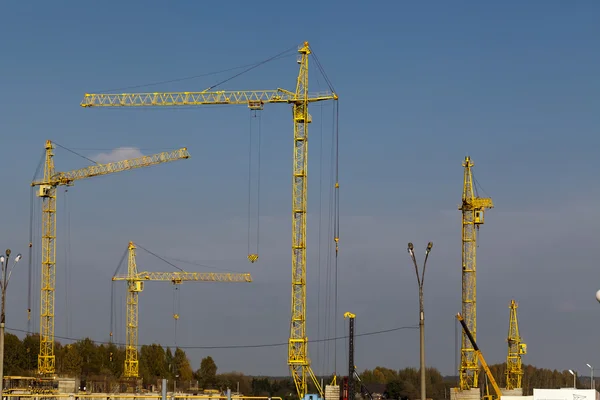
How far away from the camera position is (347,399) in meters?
134

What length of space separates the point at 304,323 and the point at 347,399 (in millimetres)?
16172

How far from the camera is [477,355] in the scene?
163500 millimetres

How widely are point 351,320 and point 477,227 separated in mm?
46025

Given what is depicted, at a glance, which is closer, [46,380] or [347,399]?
[347,399]

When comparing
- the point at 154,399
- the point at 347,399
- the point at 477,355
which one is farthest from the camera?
the point at 477,355

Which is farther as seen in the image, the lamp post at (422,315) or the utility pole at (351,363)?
the utility pole at (351,363)

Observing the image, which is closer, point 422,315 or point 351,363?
point 422,315

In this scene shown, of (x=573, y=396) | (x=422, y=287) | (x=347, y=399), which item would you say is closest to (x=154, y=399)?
(x=347, y=399)

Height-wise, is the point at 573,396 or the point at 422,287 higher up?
the point at 422,287

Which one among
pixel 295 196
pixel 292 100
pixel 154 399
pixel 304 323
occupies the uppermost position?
pixel 292 100

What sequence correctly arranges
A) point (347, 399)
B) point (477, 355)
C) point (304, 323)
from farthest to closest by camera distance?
point (477, 355), point (347, 399), point (304, 323)

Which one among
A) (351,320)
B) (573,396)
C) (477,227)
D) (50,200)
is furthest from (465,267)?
(573,396)

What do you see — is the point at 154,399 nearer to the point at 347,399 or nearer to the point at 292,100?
the point at 347,399

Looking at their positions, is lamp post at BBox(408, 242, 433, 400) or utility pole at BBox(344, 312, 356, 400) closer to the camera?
lamp post at BBox(408, 242, 433, 400)
